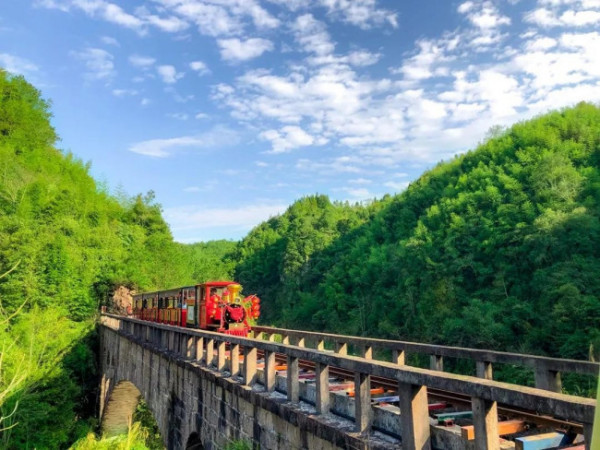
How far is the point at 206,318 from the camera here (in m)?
16.6

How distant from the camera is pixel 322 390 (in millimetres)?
5633

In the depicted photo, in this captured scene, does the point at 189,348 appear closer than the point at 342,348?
No

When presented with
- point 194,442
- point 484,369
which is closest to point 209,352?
point 194,442

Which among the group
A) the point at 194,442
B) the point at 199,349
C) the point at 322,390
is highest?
the point at 322,390

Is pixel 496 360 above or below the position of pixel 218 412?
above

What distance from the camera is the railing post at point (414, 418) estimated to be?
4.12 meters

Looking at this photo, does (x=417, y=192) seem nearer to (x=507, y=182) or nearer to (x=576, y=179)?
(x=507, y=182)

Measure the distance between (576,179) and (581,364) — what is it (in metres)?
35.2

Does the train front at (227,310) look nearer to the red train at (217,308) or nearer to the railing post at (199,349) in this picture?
the red train at (217,308)

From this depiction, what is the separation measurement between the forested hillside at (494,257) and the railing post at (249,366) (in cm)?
1817

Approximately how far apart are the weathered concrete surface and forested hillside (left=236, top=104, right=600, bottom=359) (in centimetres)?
1766

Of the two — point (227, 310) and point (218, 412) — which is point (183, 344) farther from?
point (227, 310)

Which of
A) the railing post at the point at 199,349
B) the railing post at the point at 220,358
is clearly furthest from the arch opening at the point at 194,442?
the railing post at the point at 220,358

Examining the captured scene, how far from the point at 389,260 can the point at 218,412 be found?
4469cm
